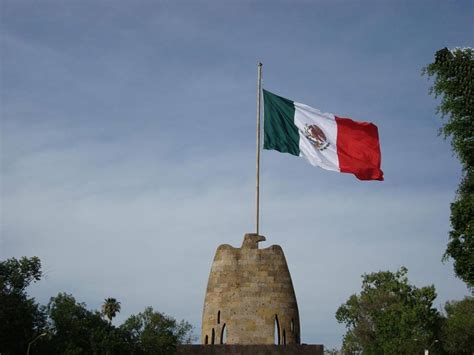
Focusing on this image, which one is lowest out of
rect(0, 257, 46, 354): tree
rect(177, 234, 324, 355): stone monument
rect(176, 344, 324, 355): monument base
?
rect(176, 344, 324, 355): monument base

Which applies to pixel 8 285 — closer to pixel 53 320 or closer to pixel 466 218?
pixel 53 320

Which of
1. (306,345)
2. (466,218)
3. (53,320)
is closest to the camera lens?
(306,345)

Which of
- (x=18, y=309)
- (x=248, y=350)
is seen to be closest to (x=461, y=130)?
(x=248, y=350)

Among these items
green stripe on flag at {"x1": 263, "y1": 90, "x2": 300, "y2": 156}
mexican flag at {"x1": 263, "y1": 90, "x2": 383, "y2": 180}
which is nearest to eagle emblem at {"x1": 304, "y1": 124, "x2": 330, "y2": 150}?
mexican flag at {"x1": 263, "y1": 90, "x2": 383, "y2": 180}

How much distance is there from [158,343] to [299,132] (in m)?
56.0

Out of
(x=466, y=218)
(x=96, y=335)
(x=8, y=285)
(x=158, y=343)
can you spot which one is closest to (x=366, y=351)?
(x=158, y=343)

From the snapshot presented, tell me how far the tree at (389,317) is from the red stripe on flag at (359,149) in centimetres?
5163

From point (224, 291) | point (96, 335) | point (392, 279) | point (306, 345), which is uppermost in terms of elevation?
point (392, 279)

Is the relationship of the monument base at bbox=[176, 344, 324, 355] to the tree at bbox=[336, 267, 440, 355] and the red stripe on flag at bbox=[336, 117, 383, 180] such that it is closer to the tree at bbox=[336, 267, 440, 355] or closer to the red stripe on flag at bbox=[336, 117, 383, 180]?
the red stripe on flag at bbox=[336, 117, 383, 180]

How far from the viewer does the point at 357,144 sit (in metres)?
32.7

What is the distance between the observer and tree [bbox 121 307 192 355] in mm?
81875

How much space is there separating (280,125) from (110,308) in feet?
201

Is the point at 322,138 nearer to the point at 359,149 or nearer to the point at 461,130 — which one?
the point at 359,149

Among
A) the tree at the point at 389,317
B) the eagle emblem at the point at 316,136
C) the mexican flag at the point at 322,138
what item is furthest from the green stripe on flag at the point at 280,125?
the tree at the point at 389,317
